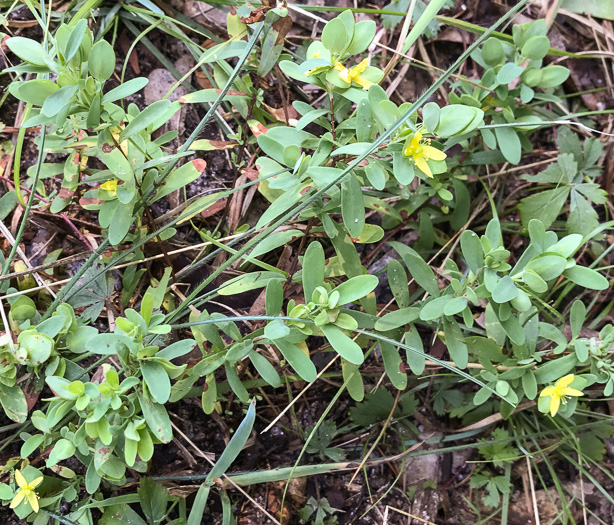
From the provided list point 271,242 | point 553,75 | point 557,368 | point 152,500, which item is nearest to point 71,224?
point 271,242

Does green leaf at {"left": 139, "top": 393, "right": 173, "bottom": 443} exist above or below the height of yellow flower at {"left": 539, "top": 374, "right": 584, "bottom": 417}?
above

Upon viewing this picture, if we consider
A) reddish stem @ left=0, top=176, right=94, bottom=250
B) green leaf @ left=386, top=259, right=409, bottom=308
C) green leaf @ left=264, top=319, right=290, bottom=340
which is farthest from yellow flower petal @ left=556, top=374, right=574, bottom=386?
reddish stem @ left=0, top=176, right=94, bottom=250

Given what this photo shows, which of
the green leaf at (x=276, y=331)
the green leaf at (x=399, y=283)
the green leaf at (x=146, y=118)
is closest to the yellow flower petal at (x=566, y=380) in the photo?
the green leaf at (x=399, y=283)

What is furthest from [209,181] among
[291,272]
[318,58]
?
[318,58]

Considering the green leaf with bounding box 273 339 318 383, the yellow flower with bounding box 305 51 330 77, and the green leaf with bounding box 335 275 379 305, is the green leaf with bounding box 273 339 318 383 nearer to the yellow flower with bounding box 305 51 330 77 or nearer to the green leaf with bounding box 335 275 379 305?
the green leaf with bounding box 335 275 379 305

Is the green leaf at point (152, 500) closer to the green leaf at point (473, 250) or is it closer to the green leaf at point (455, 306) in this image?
the green leaf at point (455, 306)

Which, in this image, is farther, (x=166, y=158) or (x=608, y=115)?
(x=608, y=115)

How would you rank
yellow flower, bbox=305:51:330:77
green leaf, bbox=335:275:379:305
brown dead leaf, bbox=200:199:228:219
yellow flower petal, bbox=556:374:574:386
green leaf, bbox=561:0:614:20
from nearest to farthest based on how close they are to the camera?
green leaf, bbox=335:275:379:305, yellow flower, bbox=305:51:330:77, yellow flower petal, bbox=556:374:574:386, brown dead leaf, bbox=200:199:228:219, green leaf, bbox=561:0:614:20

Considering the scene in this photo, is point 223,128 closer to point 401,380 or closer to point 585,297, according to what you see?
point 401,380

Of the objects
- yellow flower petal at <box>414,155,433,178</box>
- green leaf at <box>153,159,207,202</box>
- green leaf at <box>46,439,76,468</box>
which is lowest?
green leaf at <box>46,439,76,468</box>
